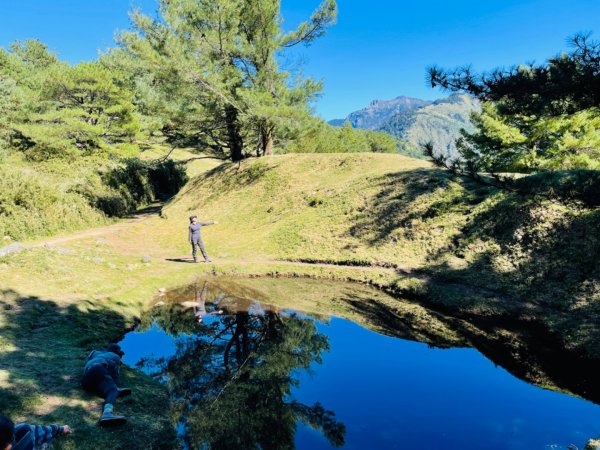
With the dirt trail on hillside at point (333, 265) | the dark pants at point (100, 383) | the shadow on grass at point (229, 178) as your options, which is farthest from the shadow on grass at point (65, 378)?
the shadow on grass at point (229, 178)

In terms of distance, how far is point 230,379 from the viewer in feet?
28.3

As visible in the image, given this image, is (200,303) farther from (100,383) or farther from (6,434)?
(6,434)

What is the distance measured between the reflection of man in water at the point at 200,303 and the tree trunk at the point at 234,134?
19.3 m

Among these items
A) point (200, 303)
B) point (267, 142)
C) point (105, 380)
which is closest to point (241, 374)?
point (105, 380)

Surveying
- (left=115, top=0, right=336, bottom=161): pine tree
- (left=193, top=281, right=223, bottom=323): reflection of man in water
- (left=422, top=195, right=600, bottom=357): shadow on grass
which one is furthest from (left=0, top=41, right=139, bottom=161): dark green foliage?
(left=422, top=195, right=600, bottom=357): shadow on grass

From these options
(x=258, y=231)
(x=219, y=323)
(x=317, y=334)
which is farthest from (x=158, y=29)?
(x=317, y=334)

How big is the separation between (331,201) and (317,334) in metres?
13.8

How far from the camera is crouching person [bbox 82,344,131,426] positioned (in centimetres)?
671

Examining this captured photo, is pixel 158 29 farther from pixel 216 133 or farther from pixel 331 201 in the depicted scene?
pixel 331 201

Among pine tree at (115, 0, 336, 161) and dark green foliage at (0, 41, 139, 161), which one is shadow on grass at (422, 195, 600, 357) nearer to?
pine tree at (115, 0, 336, 161)

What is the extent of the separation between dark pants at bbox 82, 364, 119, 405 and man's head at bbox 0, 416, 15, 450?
2432mm

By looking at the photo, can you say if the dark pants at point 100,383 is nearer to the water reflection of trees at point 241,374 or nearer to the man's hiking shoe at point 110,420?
the man's hiking shoe at point 110,420

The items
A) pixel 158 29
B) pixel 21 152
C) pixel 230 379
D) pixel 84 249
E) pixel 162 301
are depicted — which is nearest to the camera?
pixel 230 379

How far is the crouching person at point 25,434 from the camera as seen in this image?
4.66m
